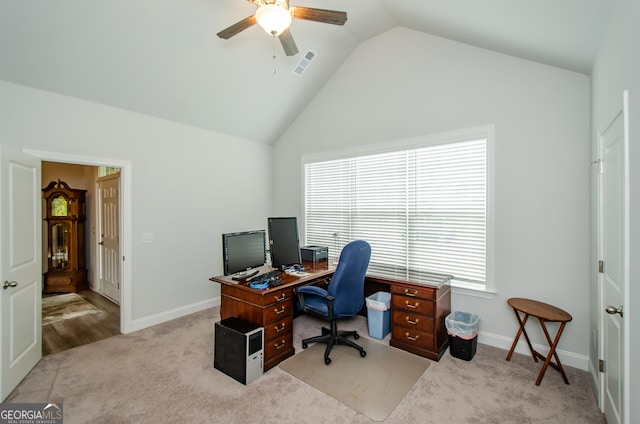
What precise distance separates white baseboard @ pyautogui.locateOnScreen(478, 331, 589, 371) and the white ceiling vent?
13.3 ft

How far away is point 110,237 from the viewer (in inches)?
185

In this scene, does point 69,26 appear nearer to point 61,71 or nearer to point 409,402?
point 61,71

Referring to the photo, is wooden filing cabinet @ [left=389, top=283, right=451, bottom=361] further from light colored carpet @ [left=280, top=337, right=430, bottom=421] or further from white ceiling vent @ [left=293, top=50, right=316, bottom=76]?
white ceiling vent @ [left=293, top=50, right=316, bottom=76]

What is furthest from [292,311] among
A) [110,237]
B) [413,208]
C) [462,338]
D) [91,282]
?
[91,282]

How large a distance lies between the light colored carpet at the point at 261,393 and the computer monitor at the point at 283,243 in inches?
43.3

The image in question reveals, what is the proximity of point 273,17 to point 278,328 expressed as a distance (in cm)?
263

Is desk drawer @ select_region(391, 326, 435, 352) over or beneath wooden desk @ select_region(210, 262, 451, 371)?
beneath

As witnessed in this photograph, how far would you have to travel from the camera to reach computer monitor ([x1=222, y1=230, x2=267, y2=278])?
2745 millimetres

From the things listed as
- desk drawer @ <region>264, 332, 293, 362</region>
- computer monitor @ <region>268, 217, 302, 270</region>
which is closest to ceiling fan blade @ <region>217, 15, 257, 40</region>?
computer monitor @ <region>268, 217, 302, 270</region>

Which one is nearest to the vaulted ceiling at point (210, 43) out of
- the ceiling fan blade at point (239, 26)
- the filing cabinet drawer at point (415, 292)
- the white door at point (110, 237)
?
the ceiling fan blade at point (239, 26)

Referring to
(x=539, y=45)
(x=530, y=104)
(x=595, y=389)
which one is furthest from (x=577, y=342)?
(x=539, y=45)

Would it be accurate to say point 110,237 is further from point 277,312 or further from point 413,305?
point 413,305

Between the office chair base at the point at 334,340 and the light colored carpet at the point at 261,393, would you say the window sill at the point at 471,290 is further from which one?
the office chair base at the point at 334,340

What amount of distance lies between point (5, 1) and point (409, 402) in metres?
4.43
